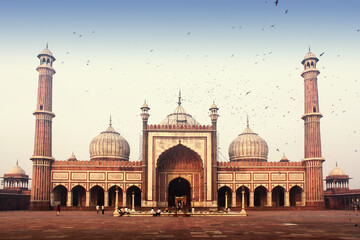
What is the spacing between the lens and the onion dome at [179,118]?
5859 cm

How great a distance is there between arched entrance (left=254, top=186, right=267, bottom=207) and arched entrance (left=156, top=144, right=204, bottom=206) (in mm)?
8767

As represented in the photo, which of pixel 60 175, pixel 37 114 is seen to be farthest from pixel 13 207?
pixel 37 114

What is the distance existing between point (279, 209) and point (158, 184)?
1574 centimetres

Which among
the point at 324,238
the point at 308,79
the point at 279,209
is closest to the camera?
the point at 324,238

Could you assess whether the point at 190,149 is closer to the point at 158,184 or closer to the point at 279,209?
the point at 158,184

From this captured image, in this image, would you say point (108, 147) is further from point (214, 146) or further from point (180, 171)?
point (214, 146)

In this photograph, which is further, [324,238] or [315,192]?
[315,192]

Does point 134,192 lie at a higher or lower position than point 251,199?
higher

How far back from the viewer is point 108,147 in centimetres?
5819

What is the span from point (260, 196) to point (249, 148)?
7.88m

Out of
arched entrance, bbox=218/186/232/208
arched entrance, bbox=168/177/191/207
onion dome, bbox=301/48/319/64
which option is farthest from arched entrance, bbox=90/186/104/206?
onion dome, bbox=301/48/319/64

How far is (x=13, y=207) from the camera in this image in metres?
56.2

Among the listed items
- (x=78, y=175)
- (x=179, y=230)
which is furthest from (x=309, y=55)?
(x=179, y=230)

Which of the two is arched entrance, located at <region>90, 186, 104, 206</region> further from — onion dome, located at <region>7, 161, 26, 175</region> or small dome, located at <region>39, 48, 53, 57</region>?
onion dome, located at <region>7, 161, 26, 175</region>
